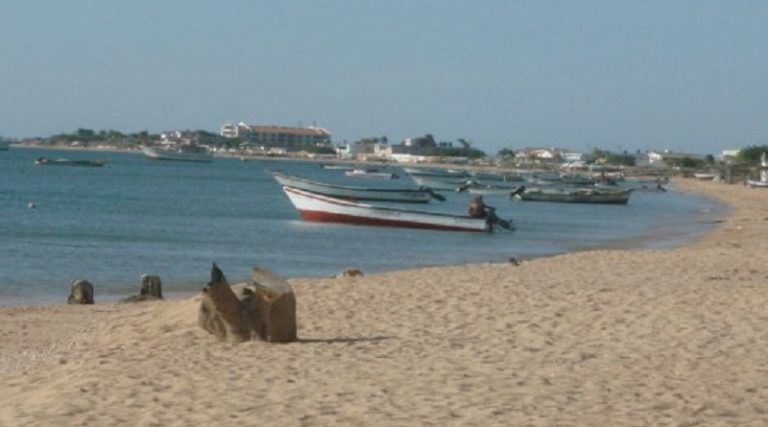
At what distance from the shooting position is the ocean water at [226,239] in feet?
91.8

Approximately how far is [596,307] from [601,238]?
94.6 ft

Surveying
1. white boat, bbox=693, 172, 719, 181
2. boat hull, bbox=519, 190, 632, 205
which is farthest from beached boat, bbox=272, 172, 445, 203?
white boat, bbox=693, 172, 719, 181

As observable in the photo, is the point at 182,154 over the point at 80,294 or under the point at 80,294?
under

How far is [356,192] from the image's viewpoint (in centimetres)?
6638

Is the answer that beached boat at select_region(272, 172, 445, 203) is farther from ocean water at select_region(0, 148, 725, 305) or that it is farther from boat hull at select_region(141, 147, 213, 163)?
boat hull at select_region(141, 147, 213, 163)

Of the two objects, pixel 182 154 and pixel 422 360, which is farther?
pixel 182 154

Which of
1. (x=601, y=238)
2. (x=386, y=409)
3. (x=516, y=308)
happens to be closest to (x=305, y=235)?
(x=601, y=238)

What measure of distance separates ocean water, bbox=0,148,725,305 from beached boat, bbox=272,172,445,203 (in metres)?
1.23

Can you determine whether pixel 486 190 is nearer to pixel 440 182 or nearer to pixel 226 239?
pixel 440 182

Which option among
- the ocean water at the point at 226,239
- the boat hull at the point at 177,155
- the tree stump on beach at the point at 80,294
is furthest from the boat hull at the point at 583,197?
the boat hull at the point at 177,155

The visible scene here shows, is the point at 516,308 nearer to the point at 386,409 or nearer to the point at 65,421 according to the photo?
the point at 386,409

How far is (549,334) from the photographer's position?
13.7m

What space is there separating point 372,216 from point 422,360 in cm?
3482

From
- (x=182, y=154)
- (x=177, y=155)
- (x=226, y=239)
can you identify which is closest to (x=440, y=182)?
(x=226, y=239)
